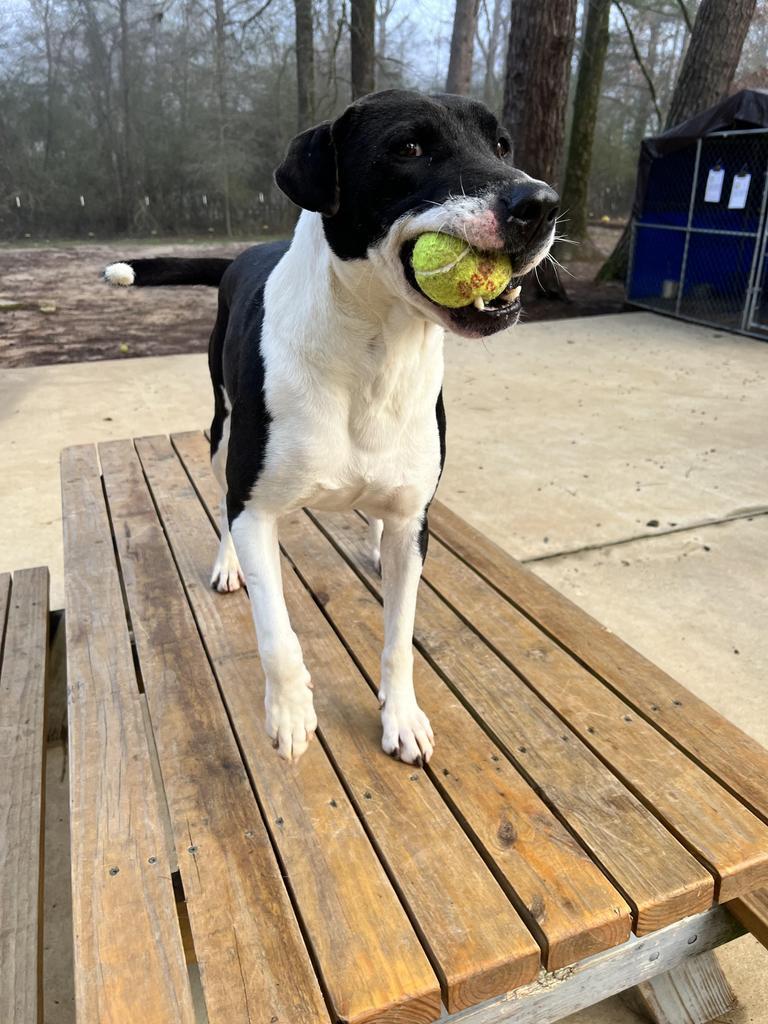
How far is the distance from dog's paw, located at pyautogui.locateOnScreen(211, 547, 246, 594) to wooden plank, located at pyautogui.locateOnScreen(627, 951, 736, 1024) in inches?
65.3

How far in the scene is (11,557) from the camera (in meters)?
3.70

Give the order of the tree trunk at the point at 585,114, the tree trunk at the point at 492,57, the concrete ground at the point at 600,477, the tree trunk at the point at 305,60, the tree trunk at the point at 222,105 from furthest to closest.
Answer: the tree trunk at the point at 492,57, the tree trunk at the point at 222,105, the tree trunk at the point at 305,60, the tree trunk at the point at 585,114, the concrete ground at the point at 600,477

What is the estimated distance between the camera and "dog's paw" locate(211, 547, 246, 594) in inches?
108

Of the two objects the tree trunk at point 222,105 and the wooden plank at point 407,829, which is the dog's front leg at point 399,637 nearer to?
the wooden plank at point 407,829

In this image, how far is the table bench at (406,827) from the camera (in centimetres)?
146

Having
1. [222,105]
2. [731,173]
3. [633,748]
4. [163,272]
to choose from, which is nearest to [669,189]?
[731,173]

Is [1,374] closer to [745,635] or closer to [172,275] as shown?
[172,275]

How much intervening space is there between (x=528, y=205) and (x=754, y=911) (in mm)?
1471

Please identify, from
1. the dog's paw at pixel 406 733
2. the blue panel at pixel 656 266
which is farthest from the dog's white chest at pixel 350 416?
the blue panel at pixel 656 266

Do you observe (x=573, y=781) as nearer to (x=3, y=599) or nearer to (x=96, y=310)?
(x=3, y=599)

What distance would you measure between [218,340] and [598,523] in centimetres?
212

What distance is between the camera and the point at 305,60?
14.6m

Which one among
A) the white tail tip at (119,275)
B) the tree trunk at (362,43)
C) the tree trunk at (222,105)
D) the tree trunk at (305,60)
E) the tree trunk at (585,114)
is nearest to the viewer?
the white tail tip at (119,275)

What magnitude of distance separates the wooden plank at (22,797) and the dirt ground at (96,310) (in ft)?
16.7
